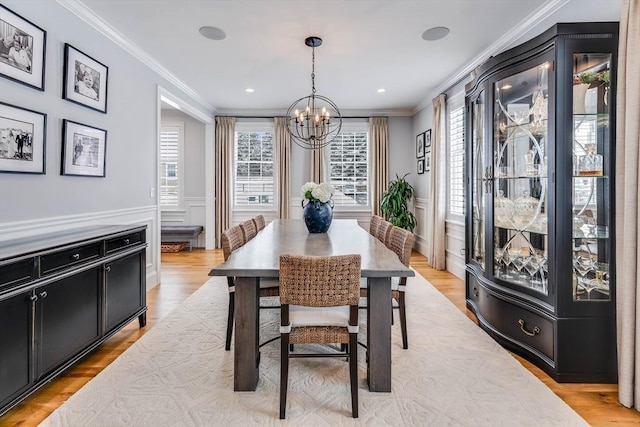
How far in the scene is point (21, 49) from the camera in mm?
2424

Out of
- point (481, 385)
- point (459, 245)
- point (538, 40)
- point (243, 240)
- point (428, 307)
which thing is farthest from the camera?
point (459, 245)

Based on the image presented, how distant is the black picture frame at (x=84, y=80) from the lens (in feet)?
9.41

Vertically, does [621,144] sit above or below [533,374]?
above

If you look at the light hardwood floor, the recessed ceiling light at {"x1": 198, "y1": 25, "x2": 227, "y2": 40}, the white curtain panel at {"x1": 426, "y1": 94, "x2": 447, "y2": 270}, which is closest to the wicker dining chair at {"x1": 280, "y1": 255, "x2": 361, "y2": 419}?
the light hardwood floor

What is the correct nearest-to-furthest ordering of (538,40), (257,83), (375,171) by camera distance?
(538,40) → (257,83) → (375,171)

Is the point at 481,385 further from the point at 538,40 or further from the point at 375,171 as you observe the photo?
the point at 375,171

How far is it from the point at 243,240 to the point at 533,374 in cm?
232

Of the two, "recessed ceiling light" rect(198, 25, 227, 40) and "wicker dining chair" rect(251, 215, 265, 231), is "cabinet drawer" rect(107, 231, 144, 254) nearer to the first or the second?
"wicker dining chair" rect(251, 215, 265, 231)

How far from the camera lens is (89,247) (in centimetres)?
240

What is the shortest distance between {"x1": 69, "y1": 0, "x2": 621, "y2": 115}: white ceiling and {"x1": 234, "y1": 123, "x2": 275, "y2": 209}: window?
1.77 metres

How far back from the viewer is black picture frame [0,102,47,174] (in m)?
2.30

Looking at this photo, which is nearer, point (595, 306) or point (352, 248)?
point (595, 306)

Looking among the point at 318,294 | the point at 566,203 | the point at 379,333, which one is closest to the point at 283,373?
the point at 318,294

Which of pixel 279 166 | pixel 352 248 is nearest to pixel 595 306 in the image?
pixel 352 248
